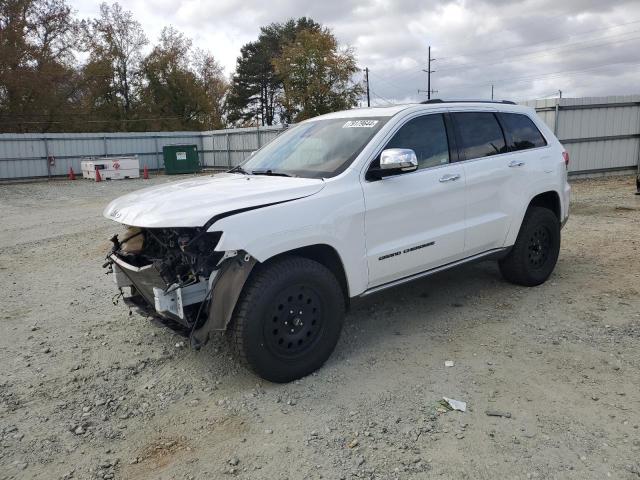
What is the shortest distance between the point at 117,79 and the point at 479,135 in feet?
132

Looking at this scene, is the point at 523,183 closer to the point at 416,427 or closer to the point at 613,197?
the point at 416,427

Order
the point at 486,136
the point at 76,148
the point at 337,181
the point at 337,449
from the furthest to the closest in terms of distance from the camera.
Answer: the point at 76,148, the point at 486,136, the point at 337,181, the point at 337,449

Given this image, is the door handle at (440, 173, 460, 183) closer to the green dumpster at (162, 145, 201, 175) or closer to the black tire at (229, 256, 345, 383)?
the black tire at (229, 256, 345, 383)

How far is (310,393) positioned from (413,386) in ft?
2.34

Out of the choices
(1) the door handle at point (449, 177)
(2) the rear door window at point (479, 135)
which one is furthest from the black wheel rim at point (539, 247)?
(1) the door handle at point (449, 177)

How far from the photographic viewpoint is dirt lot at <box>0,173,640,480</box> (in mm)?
2902

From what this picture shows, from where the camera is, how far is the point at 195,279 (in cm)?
345

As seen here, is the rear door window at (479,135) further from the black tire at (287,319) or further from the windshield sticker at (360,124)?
the black tire at (287,319)

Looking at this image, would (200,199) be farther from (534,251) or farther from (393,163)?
(534,251)

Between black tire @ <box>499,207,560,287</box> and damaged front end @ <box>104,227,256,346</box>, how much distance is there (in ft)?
10.4

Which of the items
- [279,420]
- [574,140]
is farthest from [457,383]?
[574,140]

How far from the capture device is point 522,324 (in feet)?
15.3

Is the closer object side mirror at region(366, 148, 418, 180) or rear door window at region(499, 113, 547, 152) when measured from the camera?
side mirror at region(366, 148, 418, 180)

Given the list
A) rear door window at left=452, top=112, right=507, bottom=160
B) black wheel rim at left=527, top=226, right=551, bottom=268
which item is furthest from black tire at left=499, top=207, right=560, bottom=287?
rear door window at left=452, top=112, right=507, bottom=160
